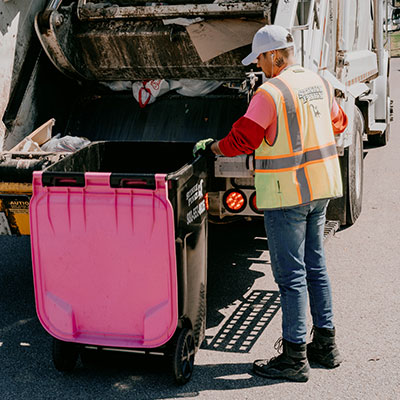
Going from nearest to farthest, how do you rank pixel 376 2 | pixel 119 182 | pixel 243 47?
pixel 119 182 → pixel 243 47 → pixel 376 2

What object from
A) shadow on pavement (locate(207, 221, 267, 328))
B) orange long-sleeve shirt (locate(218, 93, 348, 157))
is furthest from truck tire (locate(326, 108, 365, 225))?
orange long-sleeve shirt (locate(218, 93, 348, 157))

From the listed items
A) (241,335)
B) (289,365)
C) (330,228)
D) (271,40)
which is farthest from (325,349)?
(330,228)

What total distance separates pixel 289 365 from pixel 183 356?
1.65ft

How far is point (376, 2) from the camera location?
6824 millimetres

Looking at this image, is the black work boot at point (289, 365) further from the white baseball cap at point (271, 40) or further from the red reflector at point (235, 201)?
the white baseball cap at point (271, 40)

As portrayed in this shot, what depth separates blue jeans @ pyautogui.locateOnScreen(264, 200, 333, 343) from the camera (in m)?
3.21

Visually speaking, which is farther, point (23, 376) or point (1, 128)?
point (1, 128)

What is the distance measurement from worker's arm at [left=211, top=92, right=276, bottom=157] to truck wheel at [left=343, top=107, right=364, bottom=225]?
2.17 meters

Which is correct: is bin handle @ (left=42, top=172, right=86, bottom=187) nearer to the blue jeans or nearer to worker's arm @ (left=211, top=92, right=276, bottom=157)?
worker's arm @ (left=211, top=92, right=276, bottom=157)

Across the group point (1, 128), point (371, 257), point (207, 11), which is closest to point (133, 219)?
point (1, 128)

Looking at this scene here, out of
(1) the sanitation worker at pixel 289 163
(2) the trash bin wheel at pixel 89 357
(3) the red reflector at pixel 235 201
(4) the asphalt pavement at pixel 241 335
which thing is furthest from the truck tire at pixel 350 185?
(2) the trash bin wheel at pixel 89 357

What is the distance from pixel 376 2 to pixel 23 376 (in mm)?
5117

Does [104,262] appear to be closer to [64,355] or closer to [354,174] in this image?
[64,355]

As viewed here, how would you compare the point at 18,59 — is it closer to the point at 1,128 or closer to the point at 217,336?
the point at 1,128
